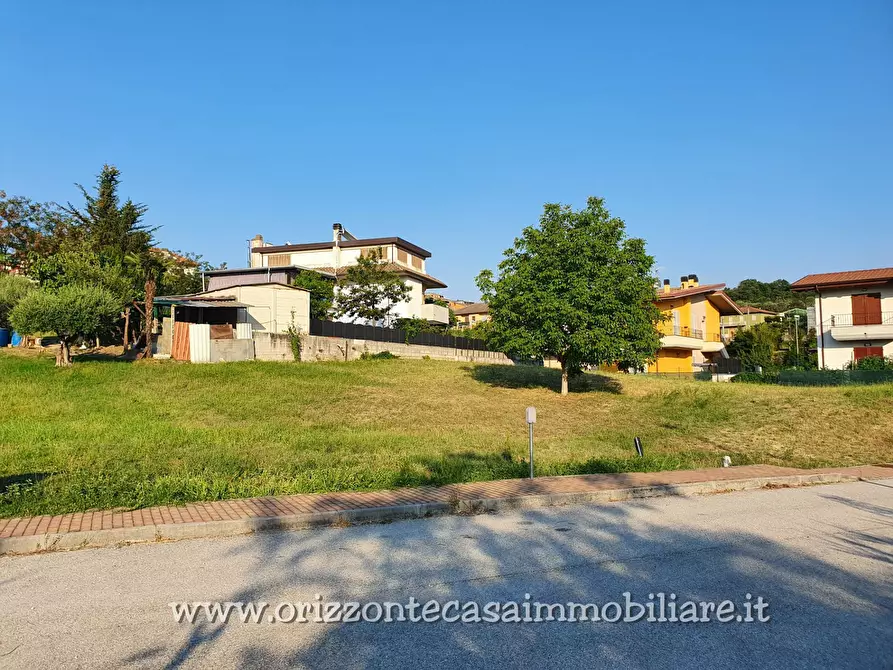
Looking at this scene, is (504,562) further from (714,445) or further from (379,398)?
(379,398)

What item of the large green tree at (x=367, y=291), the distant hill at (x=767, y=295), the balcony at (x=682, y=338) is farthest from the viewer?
the distant hill at (x=767, y=295)

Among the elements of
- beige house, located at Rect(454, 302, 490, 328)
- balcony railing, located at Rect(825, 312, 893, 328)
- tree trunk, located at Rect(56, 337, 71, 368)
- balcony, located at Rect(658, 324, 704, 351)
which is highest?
beige house, located at Rect(454, 302, 490, 328)

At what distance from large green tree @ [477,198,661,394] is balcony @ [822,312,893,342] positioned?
740 inches

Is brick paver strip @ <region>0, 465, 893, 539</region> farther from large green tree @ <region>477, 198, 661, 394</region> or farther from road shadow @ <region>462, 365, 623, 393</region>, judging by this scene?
road shadow @ <region>462, 365, 623, 393</region>

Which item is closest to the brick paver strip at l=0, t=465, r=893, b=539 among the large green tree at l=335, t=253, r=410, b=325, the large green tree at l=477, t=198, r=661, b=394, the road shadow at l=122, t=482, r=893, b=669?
the road shadow at l=122, t=482, r=893, b=669

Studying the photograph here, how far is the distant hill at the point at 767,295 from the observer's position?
3969 inches

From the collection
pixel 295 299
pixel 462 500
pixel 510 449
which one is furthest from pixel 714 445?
pixel 295 299

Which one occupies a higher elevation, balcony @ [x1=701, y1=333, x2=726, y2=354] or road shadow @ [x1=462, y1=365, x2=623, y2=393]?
balcony @ [x1=701, y1=333, x2=726, y2=354]

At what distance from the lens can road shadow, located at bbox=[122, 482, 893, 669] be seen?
4062mm

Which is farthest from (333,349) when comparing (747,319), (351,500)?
(747,319)

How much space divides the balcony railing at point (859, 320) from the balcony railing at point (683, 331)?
11287 mm

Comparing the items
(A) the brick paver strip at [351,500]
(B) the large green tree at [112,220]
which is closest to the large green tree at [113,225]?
(B) the large green tree at [112,220]

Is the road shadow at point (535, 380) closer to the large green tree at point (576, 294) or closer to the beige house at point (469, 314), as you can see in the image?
the large green tree at point (576, 294)

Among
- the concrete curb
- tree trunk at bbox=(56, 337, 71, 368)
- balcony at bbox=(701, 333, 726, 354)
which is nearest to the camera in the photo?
the concrete curb
